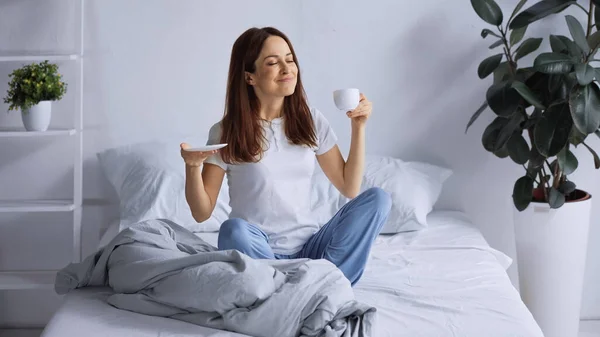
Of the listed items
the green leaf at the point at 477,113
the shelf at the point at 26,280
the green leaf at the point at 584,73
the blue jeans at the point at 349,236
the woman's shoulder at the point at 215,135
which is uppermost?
the green leaf at the point at 584,73

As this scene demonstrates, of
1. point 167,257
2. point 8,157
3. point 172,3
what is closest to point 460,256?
point 167,257

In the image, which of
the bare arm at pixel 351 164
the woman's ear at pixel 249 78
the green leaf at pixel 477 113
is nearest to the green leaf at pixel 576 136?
the green leaf at pixel 477 113

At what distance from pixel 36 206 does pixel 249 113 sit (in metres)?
1.12

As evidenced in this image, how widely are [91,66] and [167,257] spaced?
1.34 metres

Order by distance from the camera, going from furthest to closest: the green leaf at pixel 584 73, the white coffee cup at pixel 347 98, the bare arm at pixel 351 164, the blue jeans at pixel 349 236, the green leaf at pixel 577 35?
the green leaf at pixel 577 35 < the green leaf at pixel 584 73 < the bare arm at pixel 351 164 < the blue jeans at pixel 349 236 < the white coffee cup at pixel 347 98

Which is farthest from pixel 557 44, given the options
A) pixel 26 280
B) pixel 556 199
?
pixel 26 280

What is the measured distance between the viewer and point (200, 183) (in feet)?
8.00

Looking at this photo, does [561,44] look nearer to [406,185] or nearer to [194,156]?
[406,185]

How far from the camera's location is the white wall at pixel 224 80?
3391mm

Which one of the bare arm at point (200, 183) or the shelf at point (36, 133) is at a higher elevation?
the shelf at point (36, 133)

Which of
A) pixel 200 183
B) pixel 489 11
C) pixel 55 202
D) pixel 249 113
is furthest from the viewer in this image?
pixel 55 202

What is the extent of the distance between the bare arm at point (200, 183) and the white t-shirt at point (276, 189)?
36 millimetres

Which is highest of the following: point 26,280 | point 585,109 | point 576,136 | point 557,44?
point 557,44

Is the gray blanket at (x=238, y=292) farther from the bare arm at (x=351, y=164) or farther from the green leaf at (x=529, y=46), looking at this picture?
the green leaf at (x=529, y=46)
